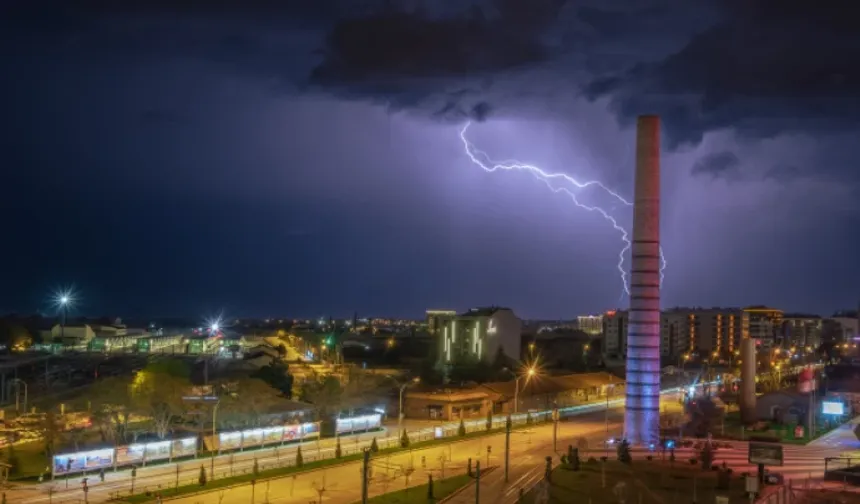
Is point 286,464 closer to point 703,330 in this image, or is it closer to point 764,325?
point 703,330

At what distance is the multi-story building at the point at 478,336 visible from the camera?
3312 inches

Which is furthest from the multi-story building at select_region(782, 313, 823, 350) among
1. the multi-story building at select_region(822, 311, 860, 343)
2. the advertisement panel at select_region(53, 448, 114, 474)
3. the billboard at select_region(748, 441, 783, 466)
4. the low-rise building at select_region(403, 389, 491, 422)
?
the advertisement panel at select_region(53, 448, 114, 474)

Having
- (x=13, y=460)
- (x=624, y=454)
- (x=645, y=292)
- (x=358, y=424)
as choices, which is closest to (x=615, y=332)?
(x=645, y=292)

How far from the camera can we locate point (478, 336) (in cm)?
8419

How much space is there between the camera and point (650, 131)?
45.5 m

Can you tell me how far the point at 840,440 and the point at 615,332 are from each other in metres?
77.2

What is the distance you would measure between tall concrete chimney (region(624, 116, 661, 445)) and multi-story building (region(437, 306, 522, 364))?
38048 mm

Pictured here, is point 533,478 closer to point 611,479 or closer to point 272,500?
point 611,479

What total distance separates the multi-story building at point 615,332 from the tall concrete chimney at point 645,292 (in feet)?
249

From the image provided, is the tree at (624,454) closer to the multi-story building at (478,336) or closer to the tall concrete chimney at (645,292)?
the tall concrete chimney at (645,292)

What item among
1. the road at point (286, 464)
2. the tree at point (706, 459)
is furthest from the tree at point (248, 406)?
the tree at point (706, 459)

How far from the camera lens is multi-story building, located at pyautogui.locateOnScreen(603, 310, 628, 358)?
402 ft

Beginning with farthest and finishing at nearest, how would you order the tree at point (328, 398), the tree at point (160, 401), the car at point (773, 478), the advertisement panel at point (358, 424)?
the tree at point (328, 398)
the advertisement panel at point (358, 424)
the tree at point (160, 401)
the car at point (773, 478)

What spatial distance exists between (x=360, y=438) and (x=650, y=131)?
→ 1987 cm
